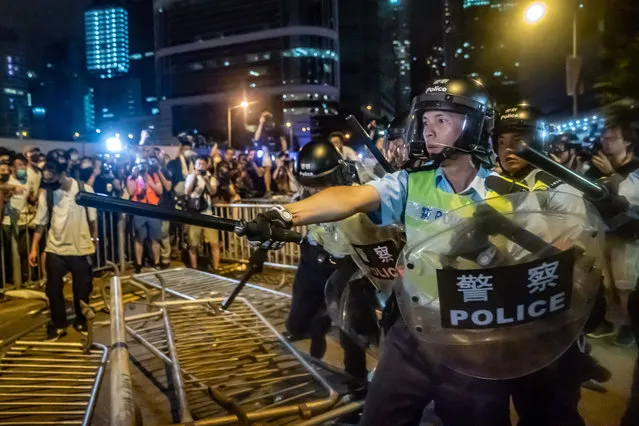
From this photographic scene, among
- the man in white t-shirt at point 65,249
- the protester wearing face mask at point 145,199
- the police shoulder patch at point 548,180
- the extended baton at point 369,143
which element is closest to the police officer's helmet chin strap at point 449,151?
the police shoulder patch at point 548,180

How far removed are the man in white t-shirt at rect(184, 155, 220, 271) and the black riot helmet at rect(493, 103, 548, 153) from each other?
625 centimetres

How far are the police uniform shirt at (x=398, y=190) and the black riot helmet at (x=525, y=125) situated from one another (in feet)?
3.69

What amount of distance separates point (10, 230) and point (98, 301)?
6.18 feet

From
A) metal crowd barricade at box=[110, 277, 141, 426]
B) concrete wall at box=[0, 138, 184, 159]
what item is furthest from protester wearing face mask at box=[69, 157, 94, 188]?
metal crowd barricade at box=[110, 277, 141, 426]

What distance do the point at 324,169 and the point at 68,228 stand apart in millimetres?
3304

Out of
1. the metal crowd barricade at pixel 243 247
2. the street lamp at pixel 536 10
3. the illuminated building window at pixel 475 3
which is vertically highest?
the illuminated building window at pixel 475 3

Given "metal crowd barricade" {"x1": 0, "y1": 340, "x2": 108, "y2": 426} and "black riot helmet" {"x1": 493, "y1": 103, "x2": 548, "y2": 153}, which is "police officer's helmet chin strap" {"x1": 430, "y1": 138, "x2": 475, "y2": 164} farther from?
"metal crowd barricade" {"x1": 0, "y1": 340, "x2": 108, "y2": 426}

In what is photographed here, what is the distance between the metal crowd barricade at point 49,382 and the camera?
4.02m

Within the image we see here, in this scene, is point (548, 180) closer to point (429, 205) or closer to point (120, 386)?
point (429, 205)

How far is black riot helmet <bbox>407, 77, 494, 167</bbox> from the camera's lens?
7.91 ft

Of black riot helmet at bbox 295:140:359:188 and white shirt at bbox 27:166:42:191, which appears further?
white shirt at bbox 27:166:42:191

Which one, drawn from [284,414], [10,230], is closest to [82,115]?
[10,230]

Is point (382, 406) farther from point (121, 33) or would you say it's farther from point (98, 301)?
point (121, 33)

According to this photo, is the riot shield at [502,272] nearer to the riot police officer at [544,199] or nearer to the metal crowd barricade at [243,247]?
the riot police officer at [544,199]
